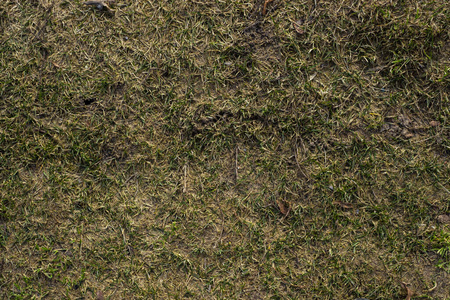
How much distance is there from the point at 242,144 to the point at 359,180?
0.93 meters

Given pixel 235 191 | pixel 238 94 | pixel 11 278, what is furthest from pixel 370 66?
pixel 11 278

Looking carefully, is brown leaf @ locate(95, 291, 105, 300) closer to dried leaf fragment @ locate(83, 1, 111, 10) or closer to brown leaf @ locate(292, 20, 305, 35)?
dried leaf fragment @ locate(83, 1, 111, 10)

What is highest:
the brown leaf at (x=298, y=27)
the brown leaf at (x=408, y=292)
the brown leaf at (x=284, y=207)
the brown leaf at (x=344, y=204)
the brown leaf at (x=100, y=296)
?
the brown leaf at (x=298, y=27)

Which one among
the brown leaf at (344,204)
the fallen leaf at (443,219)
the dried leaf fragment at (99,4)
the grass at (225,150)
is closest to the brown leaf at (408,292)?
the grass at (225,150)

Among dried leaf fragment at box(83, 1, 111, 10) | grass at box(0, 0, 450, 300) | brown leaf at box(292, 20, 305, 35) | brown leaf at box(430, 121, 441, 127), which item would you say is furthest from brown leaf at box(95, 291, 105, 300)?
brown leaf at box(430, 121, 441, 127)

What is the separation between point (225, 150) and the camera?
8.24ft

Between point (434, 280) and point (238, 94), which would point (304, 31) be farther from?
point (434, 280)

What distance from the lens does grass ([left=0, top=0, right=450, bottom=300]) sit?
2.42m

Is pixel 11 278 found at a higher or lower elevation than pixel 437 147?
lower

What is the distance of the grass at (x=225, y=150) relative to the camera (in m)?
2.42

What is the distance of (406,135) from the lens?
2.44 m

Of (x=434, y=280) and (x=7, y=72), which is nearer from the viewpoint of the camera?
(x=434, y=280)

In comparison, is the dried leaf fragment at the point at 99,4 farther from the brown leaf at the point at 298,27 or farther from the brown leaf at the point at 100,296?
the brown leaf at the point at 100,296

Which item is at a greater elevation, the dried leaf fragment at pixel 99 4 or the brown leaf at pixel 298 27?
the brown leaf at pixel 298 27
